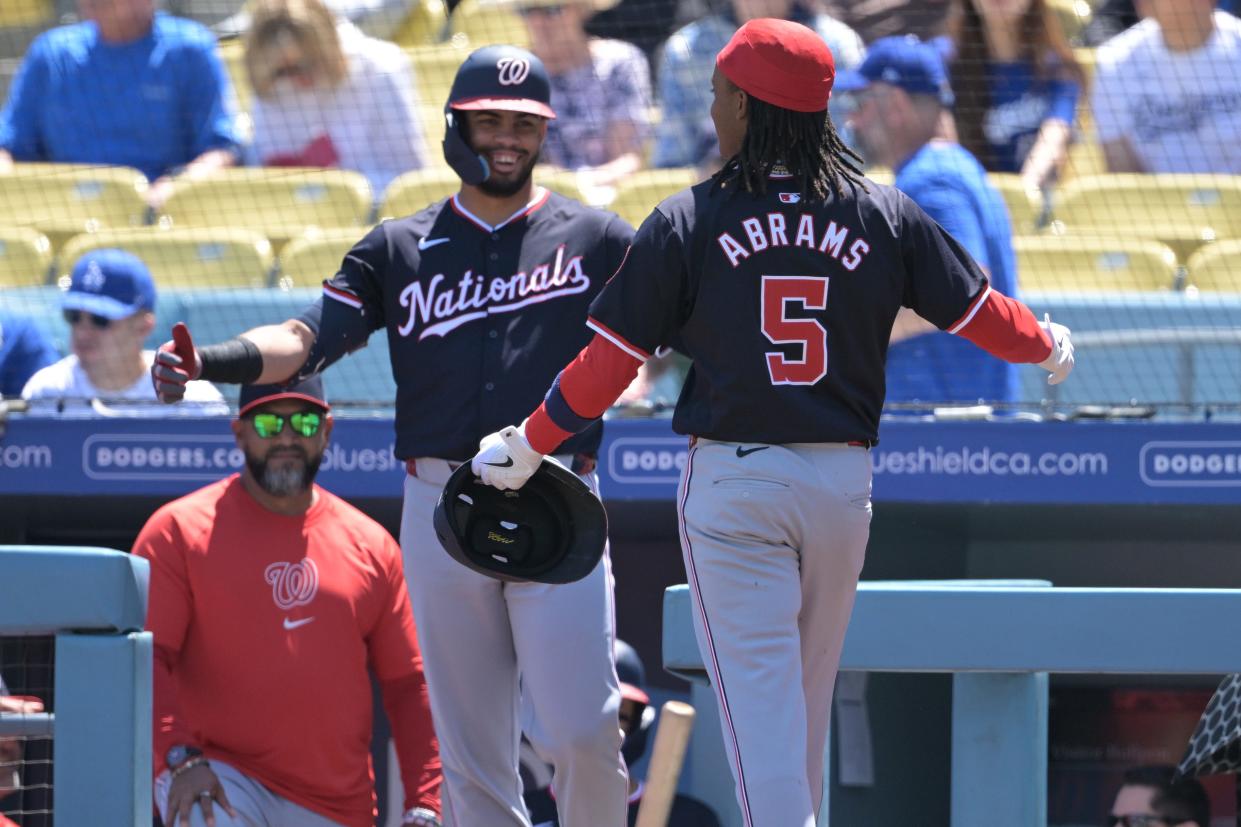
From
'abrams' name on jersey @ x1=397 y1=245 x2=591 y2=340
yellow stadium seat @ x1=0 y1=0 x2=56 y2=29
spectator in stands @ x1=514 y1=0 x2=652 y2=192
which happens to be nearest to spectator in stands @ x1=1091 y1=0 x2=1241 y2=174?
spectator in stands @ x1=514 y1=0 x2=652 y2=192

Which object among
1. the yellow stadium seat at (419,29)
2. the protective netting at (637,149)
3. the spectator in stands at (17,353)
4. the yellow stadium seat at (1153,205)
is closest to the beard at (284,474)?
the protective netting at (637,149)

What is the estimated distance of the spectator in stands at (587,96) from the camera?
6219 millimetres

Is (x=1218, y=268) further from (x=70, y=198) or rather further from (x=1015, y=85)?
(x=70, y=198)

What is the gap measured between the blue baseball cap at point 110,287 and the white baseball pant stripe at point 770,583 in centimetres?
288

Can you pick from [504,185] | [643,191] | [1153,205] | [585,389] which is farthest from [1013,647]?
[1153,205]

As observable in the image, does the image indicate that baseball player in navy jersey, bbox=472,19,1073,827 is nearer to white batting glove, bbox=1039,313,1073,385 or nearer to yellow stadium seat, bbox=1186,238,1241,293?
white batting glove, bbox=1039,313,1073,385

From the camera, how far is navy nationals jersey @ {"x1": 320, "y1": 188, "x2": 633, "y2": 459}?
10.9 feet

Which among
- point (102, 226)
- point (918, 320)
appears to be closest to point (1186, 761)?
point (918, 320)

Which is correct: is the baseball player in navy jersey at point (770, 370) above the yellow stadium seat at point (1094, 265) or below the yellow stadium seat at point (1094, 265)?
below

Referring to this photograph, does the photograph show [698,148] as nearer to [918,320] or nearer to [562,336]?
[918,320]

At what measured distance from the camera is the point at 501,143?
3.45 metres

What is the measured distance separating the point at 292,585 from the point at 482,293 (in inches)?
44.5

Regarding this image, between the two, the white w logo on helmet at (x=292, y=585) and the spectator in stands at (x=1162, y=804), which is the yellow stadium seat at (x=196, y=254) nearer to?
the white w logo on helmet at (x=292, y=585)

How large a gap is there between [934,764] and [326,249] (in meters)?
2.50
